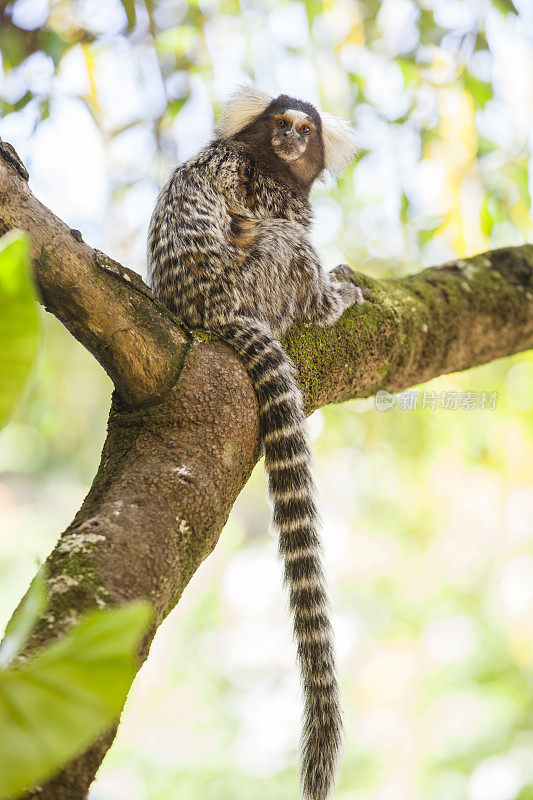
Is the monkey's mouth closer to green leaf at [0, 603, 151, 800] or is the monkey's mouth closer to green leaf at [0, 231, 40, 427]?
green leaf at [0, 231, 40, 427]

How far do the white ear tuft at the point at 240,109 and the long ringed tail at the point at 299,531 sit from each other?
4.15 feet

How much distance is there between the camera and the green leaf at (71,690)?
75 cm

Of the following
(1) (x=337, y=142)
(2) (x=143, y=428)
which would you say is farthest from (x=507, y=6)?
(2) (x=143, y=428)

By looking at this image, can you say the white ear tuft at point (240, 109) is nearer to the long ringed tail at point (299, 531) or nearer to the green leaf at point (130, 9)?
the green leaf at point (130, 9)

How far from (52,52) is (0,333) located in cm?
223

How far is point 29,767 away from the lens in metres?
0.74

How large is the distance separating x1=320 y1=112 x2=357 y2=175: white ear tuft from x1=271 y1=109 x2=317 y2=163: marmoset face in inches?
5.7

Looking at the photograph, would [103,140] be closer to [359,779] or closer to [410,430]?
[410,430]

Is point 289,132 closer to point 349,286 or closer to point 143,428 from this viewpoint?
point 349,286

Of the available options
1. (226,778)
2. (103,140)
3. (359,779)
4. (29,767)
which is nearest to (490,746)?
(359,779)

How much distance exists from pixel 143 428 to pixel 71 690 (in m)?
0.95

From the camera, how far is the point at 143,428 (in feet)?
5.54

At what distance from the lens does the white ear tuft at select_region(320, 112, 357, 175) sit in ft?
10.6

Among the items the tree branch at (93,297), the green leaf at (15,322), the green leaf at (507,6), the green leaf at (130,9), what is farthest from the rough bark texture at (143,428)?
the green leaf at (507,6)
